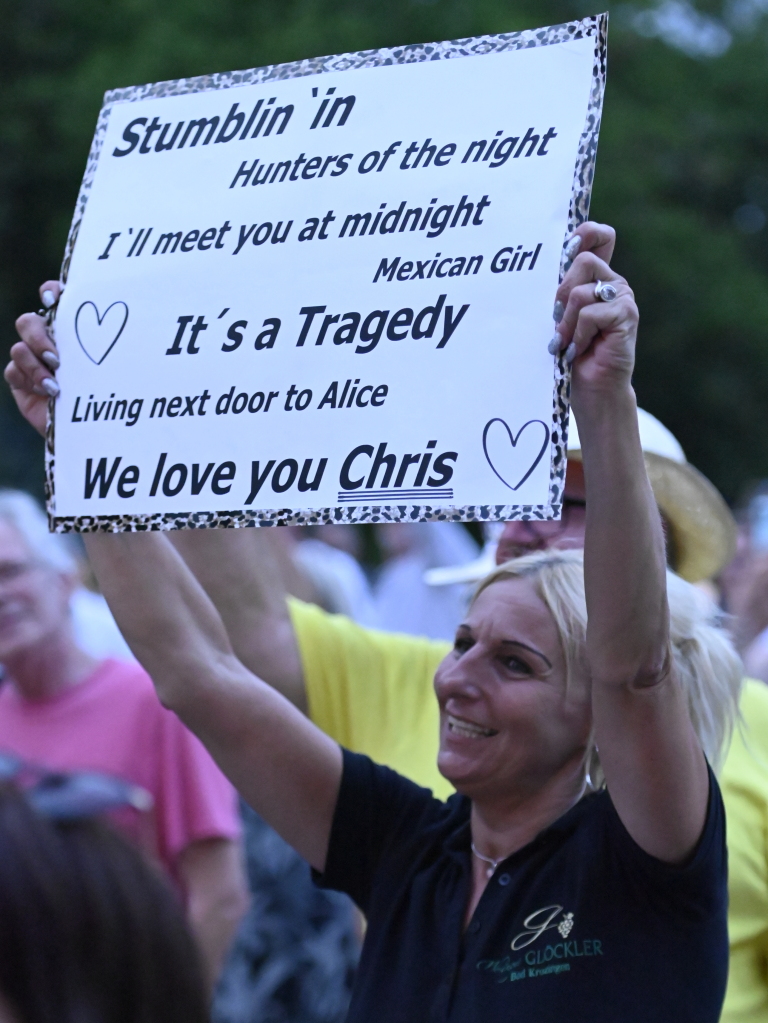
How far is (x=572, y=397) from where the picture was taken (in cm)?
187

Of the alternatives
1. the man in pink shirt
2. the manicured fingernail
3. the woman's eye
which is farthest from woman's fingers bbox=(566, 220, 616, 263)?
the man in pink shirt

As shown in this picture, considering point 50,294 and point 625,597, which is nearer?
point 625,597

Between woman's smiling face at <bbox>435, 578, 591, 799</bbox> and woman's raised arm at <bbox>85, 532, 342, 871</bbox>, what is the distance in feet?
0.82

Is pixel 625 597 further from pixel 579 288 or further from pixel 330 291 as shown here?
pixel 330 291

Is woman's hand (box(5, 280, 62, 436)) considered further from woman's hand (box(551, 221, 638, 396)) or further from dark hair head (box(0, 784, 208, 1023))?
dark hair head (box(0, 784, 208, 1023))

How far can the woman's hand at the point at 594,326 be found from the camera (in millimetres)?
1808

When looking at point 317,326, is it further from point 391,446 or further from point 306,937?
point 306,937

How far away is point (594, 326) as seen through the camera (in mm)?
1817

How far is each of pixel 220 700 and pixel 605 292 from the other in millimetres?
984

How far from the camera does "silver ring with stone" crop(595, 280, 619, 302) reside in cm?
182

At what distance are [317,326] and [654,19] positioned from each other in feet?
62.4

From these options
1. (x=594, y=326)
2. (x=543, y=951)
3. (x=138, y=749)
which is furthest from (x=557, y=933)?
(x=138, y=749)

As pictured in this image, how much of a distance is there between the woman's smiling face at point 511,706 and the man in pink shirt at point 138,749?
137 cm

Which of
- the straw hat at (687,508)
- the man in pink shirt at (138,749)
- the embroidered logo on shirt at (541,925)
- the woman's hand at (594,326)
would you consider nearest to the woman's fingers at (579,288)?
the woman's hand at (594,326)
